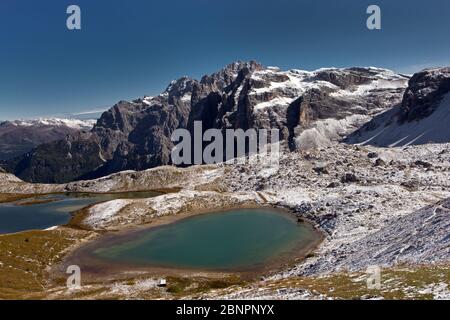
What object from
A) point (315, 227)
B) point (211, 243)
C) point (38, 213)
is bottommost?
point (38, 213)

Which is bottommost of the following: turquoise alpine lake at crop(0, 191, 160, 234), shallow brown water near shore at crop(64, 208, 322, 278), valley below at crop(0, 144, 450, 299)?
turquoise alpine lake at crop(0, 191, 160, 234)

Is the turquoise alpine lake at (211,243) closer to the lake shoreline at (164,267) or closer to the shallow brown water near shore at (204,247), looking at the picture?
the shallow brown water near shore at (204,247)

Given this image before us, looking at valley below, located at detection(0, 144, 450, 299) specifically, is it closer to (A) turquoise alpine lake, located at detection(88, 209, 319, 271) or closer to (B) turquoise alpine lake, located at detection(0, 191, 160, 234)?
(A) turquoise alpine lake, located at detection(88, 209, 319, 271)

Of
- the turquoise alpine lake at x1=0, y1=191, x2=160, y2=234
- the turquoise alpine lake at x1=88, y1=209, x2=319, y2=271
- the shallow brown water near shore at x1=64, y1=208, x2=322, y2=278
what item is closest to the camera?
the shallow brown water near shore at x1=64, y1=208, x2=322, y2=278

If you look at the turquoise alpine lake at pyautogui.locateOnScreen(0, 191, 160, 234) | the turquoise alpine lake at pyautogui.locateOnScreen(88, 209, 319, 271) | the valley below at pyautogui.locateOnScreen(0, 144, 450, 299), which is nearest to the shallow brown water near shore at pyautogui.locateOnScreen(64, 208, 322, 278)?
the turquoise alpine lake at pyautogui.locateOnScreen(88, 209, 319, 271)

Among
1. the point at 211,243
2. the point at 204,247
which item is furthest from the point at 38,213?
the point at 204,247

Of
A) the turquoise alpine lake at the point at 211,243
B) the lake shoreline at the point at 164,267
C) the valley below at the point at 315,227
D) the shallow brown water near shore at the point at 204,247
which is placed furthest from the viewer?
the turquoise alpine lake at the point at 211,243

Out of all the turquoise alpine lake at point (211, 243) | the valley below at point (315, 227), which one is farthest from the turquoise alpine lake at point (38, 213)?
the turquoise alpine lake at point (211, 243)

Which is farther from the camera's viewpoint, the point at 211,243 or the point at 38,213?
the point at 38,213

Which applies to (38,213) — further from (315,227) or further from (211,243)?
(315,227)
